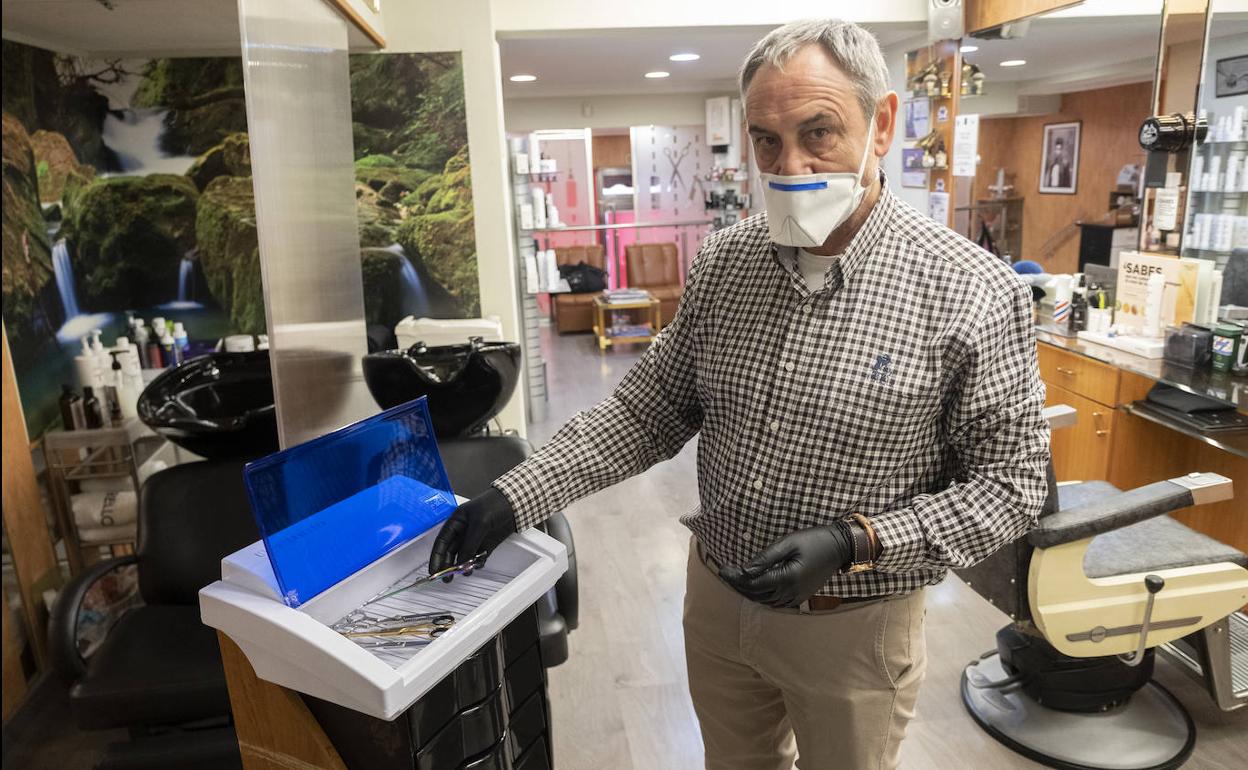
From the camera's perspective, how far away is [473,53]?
4.14 meters

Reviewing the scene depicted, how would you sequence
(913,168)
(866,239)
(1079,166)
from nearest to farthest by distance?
(866,239), (913,168), (1079,166)

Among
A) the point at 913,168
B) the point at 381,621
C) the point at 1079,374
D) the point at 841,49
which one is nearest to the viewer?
the point at 381,621

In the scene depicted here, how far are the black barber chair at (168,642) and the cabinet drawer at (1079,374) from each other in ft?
10.5

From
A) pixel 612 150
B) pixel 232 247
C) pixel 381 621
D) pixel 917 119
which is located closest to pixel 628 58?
pixel 917 119

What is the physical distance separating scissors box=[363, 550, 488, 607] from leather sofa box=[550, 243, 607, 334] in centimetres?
776

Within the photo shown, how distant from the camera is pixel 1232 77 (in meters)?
3.44

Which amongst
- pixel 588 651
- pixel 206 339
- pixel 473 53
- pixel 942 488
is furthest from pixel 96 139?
pixel 942 488

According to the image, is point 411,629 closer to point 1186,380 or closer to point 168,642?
point 168,642

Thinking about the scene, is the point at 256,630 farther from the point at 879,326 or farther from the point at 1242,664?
the point at 1242,664

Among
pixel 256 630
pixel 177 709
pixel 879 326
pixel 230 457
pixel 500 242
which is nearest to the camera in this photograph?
pixel 256 630

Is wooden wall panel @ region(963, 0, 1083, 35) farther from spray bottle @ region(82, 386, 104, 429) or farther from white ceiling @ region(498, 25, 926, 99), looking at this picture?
spray bottle @ region(82, 386, 104, 429)

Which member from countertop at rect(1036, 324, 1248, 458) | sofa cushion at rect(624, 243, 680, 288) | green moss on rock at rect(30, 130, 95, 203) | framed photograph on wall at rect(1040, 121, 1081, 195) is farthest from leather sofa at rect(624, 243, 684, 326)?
green moss on rock at rect(30, 130, 95, 203)

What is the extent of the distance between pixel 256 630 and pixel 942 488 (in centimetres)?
107

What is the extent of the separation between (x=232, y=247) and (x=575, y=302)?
17.6 feet
